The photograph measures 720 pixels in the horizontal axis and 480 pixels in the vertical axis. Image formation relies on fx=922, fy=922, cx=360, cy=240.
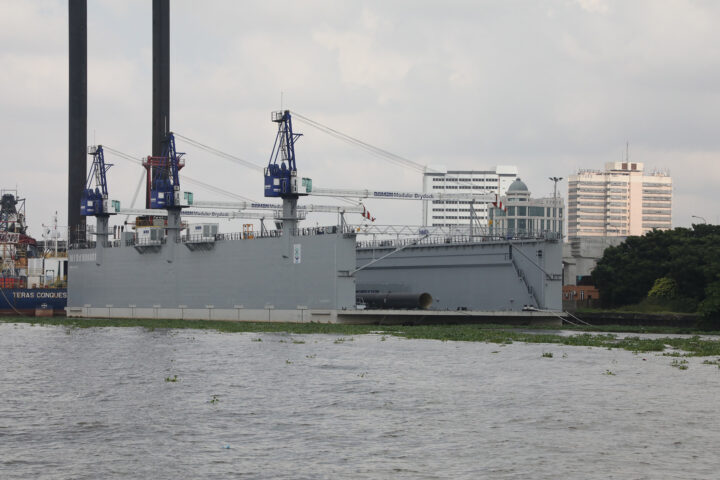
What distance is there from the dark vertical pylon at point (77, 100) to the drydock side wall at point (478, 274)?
53988 mm

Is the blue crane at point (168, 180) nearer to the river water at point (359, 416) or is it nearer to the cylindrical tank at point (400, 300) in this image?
the cylindrical tank at point (400, 300)

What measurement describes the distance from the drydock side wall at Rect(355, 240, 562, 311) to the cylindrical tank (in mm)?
4868

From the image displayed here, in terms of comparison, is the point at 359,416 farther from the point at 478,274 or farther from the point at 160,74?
the point at 160,74

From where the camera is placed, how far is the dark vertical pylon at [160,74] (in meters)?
150

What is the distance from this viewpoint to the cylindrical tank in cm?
10112

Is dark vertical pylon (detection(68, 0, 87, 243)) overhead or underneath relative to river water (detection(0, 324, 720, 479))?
overhead

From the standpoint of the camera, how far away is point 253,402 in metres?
36.1

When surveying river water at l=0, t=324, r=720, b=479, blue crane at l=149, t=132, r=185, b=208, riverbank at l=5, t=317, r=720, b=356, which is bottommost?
riverbank at l=5, t=317, r=720, b=356

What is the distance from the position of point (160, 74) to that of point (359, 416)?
411 feet

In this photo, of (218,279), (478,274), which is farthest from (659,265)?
(218,279)

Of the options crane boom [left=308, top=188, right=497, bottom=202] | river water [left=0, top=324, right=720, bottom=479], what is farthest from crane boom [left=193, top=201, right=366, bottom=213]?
river water [left=0, top=324, right=720, bottom=479]

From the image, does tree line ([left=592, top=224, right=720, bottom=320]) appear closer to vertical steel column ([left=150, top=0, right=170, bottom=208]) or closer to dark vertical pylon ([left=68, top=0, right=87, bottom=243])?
vertical steel column ([left=150, top=0, right=170, bottom=208])

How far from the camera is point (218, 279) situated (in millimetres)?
109188

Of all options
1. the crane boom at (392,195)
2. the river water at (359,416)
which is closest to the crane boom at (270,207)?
the crane boom at (392,195)
